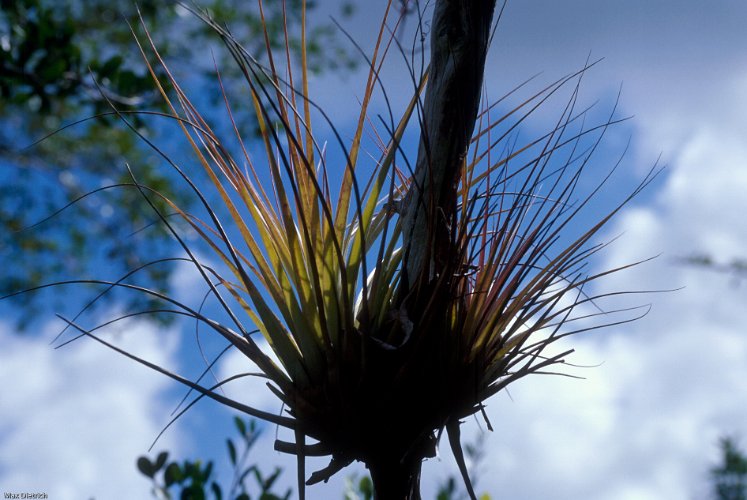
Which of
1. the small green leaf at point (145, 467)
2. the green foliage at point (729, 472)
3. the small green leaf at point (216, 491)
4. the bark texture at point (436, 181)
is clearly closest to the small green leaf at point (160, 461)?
the small green leaf at point (145, 467)

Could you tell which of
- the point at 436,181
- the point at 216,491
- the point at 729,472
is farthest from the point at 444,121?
the point at 729,472

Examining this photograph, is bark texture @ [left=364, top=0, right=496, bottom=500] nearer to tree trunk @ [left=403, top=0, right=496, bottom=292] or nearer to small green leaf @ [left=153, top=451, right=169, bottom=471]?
tree trunk @ [left=403, top=0, right=496, bottom=292]

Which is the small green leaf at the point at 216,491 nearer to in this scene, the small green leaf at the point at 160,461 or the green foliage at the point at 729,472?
the small green leaf at the point at 160,461

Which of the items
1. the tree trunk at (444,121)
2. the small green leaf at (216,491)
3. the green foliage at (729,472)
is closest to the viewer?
the tree trunk at (444,121)

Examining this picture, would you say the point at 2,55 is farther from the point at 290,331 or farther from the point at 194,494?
the point at 290,331

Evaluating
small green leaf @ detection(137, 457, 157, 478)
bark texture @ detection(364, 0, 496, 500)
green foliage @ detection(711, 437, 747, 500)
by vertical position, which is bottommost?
bark texture @ detection(364, 0, 496, 500)

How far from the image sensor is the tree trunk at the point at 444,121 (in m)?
0.68

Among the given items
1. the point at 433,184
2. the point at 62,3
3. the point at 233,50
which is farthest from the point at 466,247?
the point at 62,3

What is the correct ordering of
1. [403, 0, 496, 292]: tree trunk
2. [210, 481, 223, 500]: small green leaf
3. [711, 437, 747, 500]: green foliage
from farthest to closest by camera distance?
[711, 437, 747, 500]: green foliage < [210, 481, 223, 500]: small green leaf < [403, 0, 496, 292]: tree trunk

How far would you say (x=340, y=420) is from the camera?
2.26 ft

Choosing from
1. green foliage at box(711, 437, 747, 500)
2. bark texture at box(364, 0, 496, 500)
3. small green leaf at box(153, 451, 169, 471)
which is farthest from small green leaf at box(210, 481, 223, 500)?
green foliage at box(711, 437, 747, 500)

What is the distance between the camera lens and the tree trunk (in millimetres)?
676

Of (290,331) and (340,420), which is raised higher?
(290,331)

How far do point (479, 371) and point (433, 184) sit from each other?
0.20 meters
